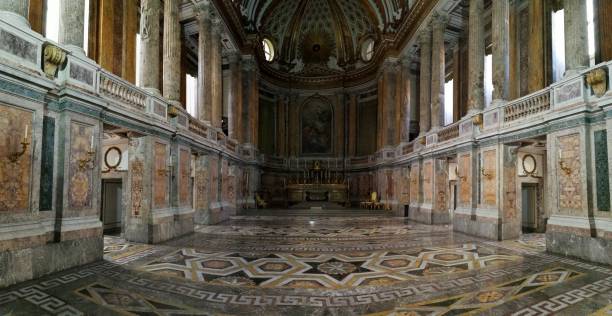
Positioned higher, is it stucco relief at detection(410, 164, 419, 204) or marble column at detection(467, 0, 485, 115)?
marble column at detection(467, 0, 485, 115)

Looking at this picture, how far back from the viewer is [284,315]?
4.20 m

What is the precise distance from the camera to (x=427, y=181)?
16.2 m

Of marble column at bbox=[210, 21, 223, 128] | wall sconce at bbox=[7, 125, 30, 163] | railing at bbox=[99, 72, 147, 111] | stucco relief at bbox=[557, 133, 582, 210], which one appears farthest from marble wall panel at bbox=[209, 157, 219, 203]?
stucco relief at bbox=[557, 133, 582, 210]

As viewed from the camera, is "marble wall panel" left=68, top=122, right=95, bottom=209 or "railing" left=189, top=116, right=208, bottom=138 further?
"railing" left=189, top=116, right=208, bottom=138

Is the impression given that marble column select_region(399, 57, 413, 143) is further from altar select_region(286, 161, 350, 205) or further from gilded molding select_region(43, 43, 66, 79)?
gilded molding select_region(43, 43, 66, 79)

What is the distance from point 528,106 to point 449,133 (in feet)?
15.0

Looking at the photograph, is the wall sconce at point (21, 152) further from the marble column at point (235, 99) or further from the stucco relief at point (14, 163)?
the marble column at point (235, 99)

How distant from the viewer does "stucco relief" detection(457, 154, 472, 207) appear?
12.1 metres

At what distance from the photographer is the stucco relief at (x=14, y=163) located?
533 centimetres

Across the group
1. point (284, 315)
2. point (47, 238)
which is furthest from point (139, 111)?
point (284, 315)

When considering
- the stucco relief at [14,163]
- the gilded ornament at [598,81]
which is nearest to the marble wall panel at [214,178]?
the stucco relief at [14,163]

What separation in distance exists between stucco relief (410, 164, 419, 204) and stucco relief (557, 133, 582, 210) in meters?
8.84

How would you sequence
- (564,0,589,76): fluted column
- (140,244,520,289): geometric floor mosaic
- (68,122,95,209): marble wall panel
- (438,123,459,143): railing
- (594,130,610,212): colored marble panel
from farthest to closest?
(438,123,459,143): railing
(564,0,589,76): fluted column
(594,130,610,212): colored marble panel
(68,122,95,209): marble wall panel
(140,244,520,289): geometric floor mosaic

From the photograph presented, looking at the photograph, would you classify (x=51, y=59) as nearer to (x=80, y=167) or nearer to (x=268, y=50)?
(x=80, y=167)
